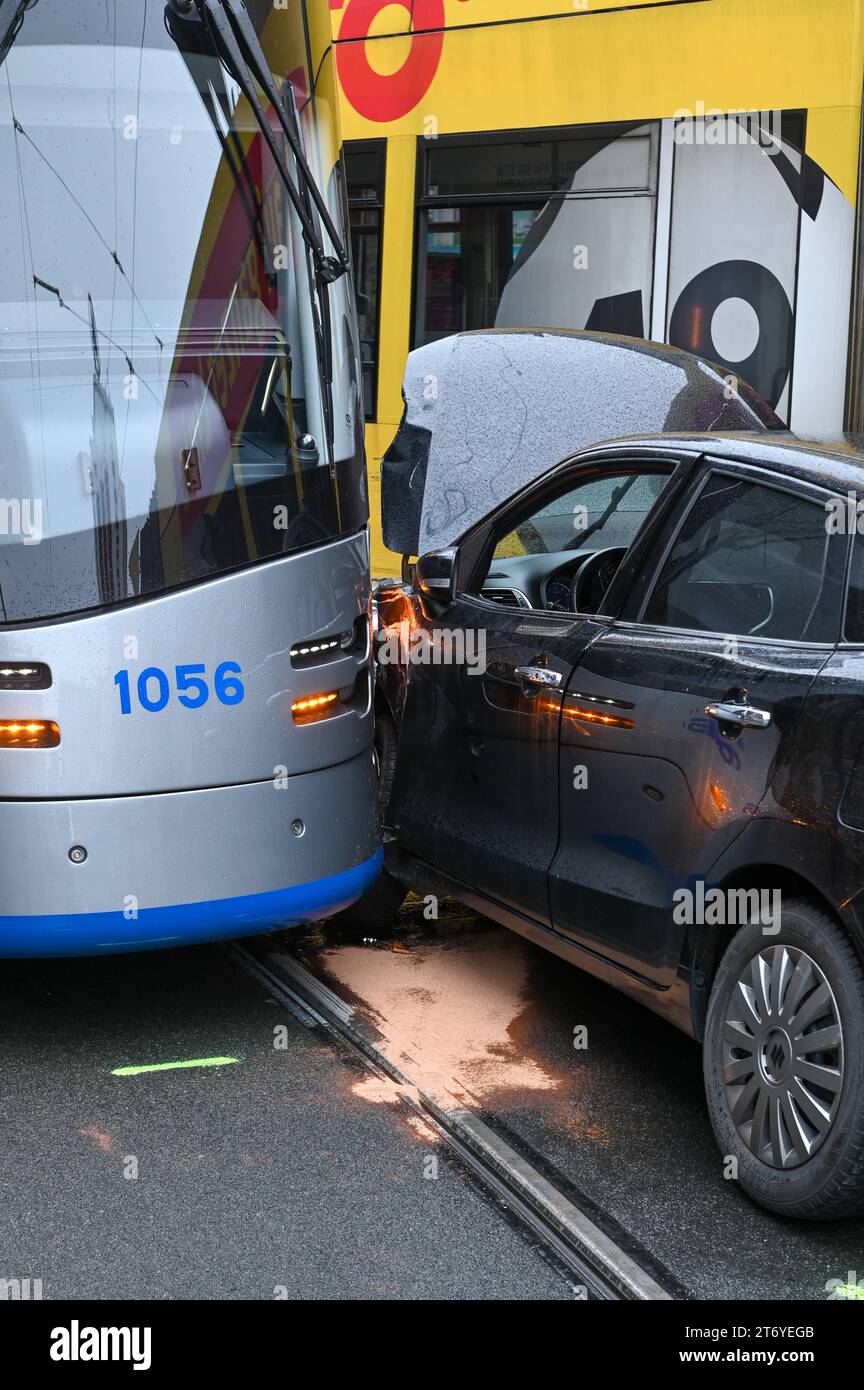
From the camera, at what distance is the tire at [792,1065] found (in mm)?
3639

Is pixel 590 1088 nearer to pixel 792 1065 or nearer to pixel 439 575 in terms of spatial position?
pixel 792 1065

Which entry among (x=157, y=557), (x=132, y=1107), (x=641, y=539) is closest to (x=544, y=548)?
(x=641, y=539)

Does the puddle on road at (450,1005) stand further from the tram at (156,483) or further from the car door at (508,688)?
the tram at (156,483)

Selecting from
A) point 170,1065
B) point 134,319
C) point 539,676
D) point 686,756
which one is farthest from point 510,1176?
point 134,319

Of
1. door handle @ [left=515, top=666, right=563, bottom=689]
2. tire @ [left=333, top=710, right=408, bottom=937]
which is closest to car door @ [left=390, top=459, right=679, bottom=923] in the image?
door handle @ [left=515, top=666, right=563, bottom=689]

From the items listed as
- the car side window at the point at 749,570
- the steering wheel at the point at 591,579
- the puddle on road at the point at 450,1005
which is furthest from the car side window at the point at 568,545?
the puddle on road at the point at 450,1005

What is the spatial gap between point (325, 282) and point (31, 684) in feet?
5.11

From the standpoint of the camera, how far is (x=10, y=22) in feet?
15.5

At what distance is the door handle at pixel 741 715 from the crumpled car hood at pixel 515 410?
3796 millimetres

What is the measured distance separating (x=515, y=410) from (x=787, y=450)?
12.6 ft

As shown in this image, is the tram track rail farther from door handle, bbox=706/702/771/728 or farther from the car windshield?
the car windshield
